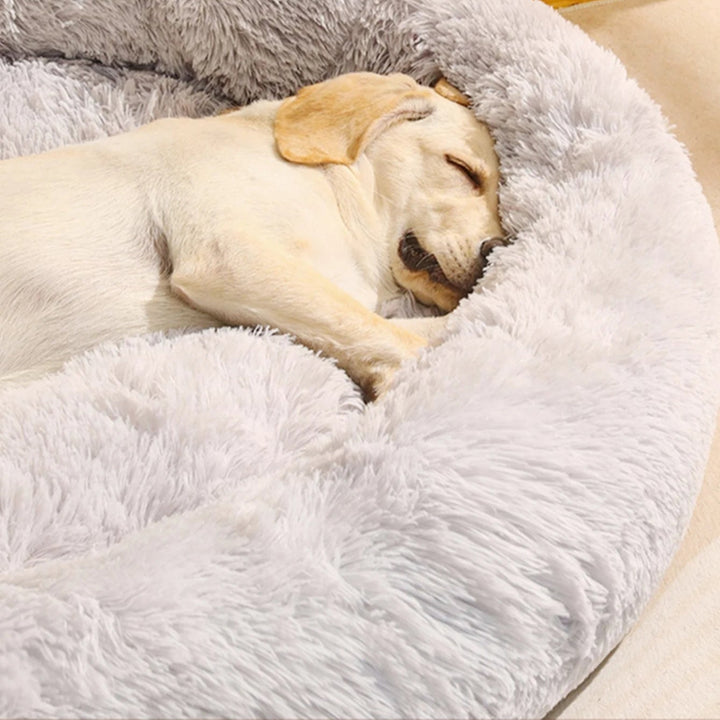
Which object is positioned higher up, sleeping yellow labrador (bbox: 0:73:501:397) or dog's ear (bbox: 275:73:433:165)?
dog's ear (bbox: 275:73:433:165)

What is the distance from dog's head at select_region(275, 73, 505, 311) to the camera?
1.60 metres

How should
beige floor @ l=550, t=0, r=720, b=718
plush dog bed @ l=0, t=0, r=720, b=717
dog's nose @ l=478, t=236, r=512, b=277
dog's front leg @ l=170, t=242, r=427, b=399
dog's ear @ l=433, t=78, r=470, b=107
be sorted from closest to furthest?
plush dog bed @ l=0, t=0, r=720, b=717 → beige floor @ l=550, t=0, r=720, b=718 → dog's front leg @ l=170, t=242, r=427, b=399 → dog's nose @ l=478, t=236, r=512, b=277 → dog's ear @ l=433, t=78, r=470, b=107

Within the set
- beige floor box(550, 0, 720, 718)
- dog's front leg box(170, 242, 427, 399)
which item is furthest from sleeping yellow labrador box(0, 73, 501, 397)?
beige floor box(550, 0, 720, 718)

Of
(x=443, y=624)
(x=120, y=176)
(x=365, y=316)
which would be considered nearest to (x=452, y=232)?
(x=365, y=316)

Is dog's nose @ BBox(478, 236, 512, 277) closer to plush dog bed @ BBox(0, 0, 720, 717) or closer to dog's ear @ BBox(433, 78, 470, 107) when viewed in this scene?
plush dog bed @ BBox(0, 0, 720, 717)

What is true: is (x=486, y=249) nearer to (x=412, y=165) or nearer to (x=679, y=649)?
(x=412, y=165)

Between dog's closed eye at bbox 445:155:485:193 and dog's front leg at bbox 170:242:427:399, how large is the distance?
416 mm

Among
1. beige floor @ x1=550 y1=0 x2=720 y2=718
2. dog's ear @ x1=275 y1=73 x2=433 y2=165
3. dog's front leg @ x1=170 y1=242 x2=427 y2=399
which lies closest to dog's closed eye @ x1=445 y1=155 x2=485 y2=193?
dog's ear @ x1=275 y1=73 x2=433 y2=165

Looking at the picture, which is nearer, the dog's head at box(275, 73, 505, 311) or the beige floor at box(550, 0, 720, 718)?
the beige floor at box(550, 0, 720, 718)

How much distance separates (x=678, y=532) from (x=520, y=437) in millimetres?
248

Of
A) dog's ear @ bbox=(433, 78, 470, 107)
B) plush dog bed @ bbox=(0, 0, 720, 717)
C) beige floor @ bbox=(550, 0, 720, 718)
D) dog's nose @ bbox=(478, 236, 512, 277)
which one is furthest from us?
dog's ear @ bbox=(433, 78, 470, 107)

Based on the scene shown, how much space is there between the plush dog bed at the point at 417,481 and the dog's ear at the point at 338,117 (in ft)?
0.70

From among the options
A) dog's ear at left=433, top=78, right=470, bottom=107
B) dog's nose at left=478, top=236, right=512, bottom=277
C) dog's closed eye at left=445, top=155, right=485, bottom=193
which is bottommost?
dog's nose at left=478, top=236, right=512, bottom=277

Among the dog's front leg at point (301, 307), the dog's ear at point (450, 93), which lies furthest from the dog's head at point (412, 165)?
the dog's front leg at point (301, 307)
